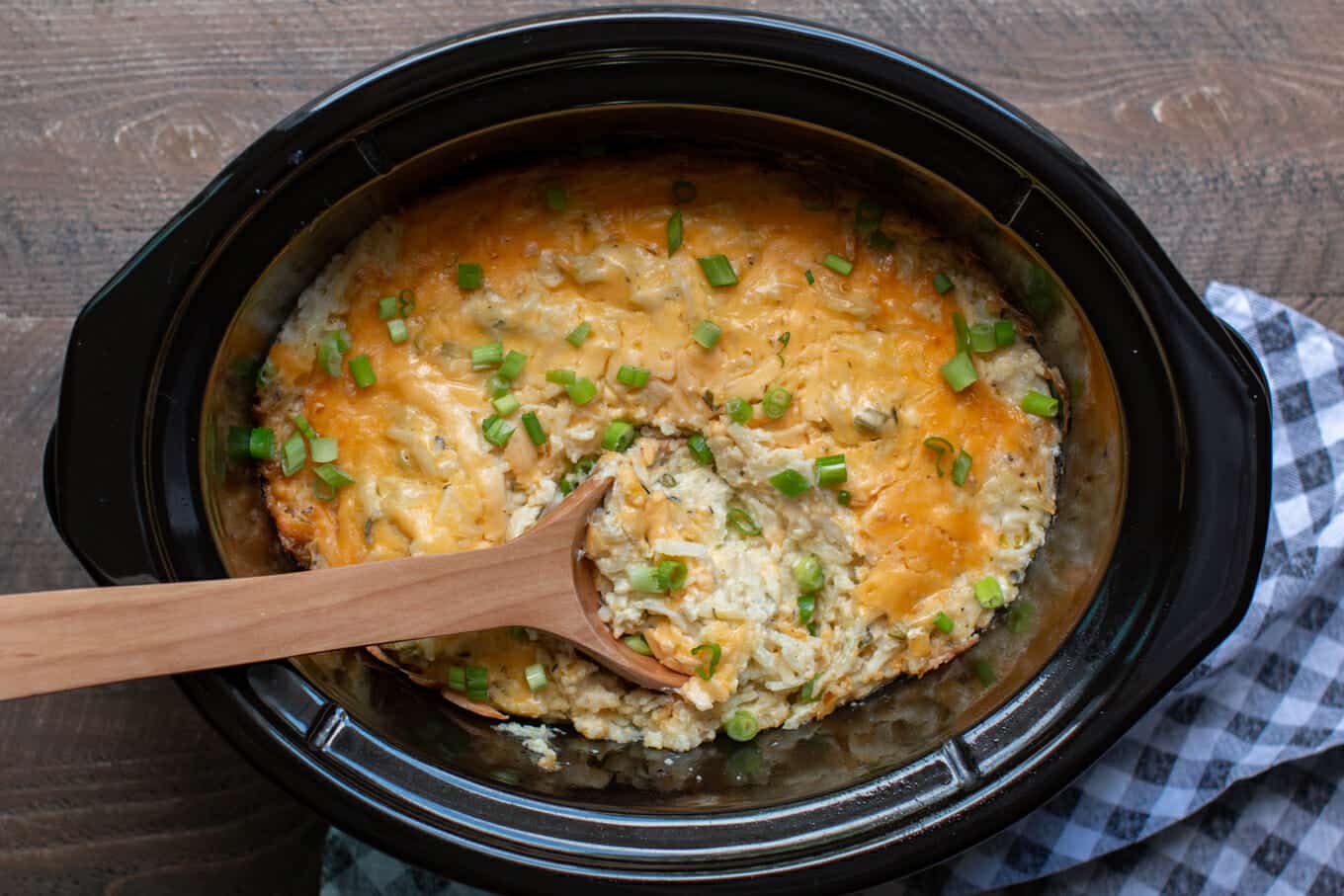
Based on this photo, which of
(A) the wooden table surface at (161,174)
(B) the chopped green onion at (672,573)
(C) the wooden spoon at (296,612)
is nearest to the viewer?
(C) the wooden spoon at (296,612)

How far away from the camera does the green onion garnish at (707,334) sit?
6.75 feet

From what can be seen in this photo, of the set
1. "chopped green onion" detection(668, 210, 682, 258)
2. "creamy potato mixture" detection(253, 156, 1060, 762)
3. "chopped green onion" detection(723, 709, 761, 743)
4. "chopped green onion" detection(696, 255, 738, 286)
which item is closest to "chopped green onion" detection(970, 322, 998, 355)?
"creamy potato mixture" detection(253, 156, 1060, 762)

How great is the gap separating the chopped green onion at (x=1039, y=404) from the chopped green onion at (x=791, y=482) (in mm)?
456

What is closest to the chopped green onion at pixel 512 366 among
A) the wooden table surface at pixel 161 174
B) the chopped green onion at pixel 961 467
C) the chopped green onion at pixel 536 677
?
the chopped green onion at pixel 536 677

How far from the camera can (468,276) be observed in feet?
6.82

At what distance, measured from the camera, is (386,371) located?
209 centimetres

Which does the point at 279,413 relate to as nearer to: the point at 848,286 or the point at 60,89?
the point at 60,89

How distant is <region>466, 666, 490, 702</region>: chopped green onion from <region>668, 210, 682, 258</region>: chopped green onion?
89 cm

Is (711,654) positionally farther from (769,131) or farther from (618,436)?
(769,131)

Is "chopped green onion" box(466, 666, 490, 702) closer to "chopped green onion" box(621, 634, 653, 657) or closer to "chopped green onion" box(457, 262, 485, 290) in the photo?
"chopped green onion" box(621, 634, 653, 657)

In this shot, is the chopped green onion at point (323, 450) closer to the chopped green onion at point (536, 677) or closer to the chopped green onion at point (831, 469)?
the chopped green onion at point (536, 677)

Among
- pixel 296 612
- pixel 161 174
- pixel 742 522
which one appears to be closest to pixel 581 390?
pixel 742 522

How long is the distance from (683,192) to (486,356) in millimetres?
504

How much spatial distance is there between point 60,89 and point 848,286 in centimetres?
171
